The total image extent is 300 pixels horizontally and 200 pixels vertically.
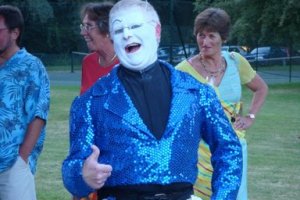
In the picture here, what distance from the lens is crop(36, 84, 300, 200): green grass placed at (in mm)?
8195

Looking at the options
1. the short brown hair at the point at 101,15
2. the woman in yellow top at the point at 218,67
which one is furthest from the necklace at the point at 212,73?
the short brown hair at the point at 101,15

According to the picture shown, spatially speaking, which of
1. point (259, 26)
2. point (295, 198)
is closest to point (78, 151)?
point (295, 198)

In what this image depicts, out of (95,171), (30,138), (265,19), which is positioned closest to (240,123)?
(30,138)

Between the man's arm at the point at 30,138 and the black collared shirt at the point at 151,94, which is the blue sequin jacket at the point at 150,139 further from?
Result: the man's arm at the point at 30,138

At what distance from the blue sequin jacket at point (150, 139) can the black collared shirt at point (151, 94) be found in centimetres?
2

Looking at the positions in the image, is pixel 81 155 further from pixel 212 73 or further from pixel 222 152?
pixel 212 73

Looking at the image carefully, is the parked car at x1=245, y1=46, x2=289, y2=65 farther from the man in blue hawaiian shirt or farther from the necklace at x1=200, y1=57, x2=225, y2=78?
the man in blue hawaiian shirt

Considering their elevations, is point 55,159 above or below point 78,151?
below

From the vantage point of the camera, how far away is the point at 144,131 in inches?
108

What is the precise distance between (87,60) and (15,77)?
0.53 m

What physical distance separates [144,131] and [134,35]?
0.44m

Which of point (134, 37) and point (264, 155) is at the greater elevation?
point (134, 37)

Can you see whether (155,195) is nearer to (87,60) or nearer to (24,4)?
(87,60)

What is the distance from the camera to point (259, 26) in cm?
3003
